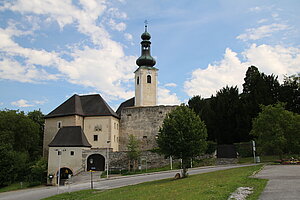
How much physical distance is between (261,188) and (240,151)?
25265mm

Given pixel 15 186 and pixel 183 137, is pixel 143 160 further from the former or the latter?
pixel 15 186

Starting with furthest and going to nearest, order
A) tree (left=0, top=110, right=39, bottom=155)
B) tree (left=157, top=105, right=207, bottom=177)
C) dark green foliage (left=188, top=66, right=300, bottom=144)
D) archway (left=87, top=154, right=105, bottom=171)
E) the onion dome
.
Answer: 1. the onion dome
2. tree (left=0, top=110, right=39, bottom=155)
3. dark green foliage (left=188, top=66, right=300, bottom=144)
4. archway (left=87, top=154, right=105, bottom=171)
5. tree (left=157, top=105, right=207, bottom=177)

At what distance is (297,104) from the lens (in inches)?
1558

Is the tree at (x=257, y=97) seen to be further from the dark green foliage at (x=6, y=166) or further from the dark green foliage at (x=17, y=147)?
the dark green foliage at (x=6, y=166)

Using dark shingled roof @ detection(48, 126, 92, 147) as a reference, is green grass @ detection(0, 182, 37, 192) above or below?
below

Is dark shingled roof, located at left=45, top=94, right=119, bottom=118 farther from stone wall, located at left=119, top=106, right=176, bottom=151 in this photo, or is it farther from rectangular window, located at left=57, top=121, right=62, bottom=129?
stone wall, located at left=119, top=106, right=176, bottom=151

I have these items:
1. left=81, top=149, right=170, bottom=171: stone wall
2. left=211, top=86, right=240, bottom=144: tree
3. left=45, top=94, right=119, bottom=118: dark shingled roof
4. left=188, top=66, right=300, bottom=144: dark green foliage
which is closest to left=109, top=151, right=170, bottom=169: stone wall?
left=81, top=149, right=170, bottom=171: stone wall

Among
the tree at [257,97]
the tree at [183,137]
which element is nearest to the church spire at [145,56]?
the tree at [257,97]

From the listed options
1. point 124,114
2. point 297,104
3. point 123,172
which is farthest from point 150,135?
point 297,104

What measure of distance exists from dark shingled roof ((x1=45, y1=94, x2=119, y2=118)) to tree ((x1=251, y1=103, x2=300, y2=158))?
71.0 feet

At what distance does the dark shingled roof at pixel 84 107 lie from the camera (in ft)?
141

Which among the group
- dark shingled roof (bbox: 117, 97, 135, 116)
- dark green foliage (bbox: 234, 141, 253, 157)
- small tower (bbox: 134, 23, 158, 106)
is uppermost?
small tower (bbox: 134, 23, 158, 106)

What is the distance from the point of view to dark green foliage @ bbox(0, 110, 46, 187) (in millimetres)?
38875

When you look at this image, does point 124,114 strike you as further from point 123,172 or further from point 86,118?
point 123,172
